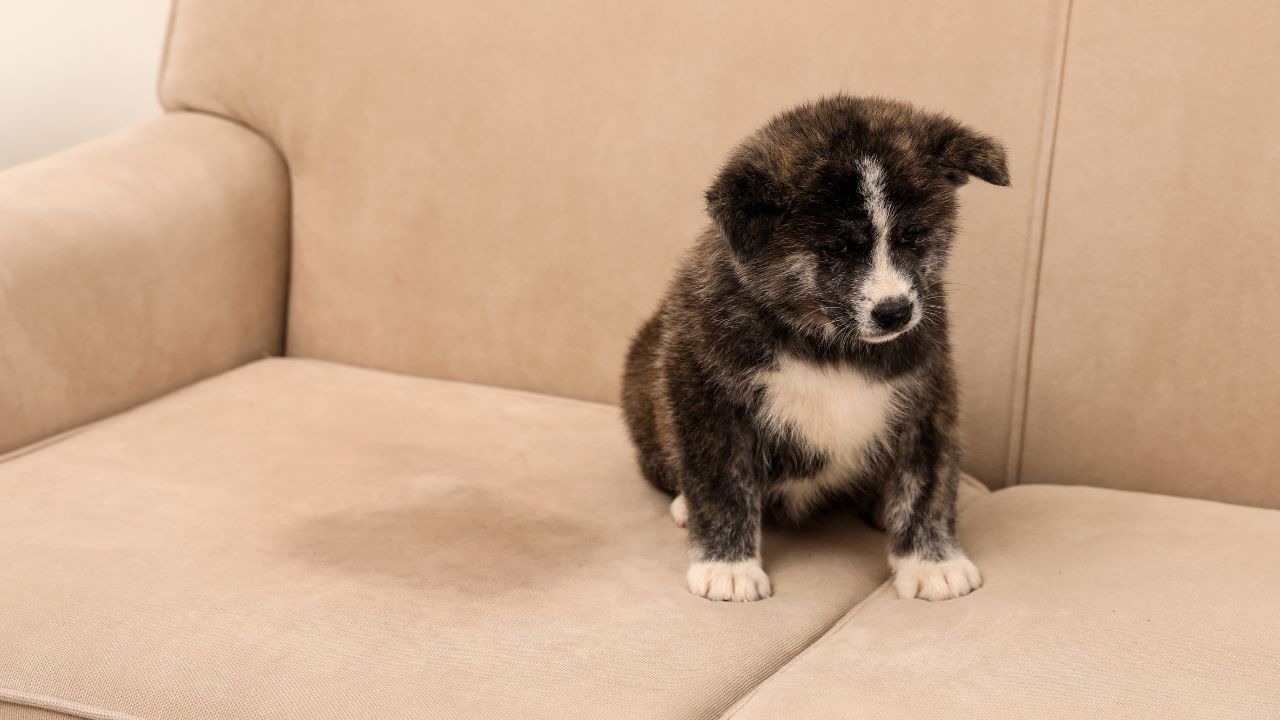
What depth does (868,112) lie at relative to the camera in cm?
181

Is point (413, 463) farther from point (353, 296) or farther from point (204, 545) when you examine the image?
point (353, 296)

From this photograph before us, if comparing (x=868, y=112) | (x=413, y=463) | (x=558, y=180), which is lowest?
(x=413, y=463)

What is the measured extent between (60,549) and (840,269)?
114cm

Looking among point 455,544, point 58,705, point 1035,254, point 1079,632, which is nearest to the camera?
point 58,705

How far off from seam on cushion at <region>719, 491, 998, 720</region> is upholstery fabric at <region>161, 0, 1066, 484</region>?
19.4 inches

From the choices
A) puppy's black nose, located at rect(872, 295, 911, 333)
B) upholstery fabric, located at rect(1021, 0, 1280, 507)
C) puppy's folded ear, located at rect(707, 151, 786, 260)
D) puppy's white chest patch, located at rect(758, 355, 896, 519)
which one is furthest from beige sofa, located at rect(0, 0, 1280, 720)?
puppy's folded ear, located at rect(707, 151, 786, 260)

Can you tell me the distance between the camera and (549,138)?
8.34 ft

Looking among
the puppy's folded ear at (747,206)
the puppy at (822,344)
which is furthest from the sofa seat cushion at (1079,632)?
the puppy's folded ear at (747,206)

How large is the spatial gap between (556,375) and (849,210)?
1.02 meters

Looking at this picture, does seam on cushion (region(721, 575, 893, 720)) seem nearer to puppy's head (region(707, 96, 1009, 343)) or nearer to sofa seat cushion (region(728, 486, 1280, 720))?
sofa seat cushion (region(728, 486, 1280, 720))

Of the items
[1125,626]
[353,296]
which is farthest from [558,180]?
[1125,626]

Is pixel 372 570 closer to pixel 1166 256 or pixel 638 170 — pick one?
pixel 638 170

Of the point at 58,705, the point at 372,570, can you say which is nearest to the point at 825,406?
the point at 372,570

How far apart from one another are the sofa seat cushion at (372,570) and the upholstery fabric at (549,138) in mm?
210
